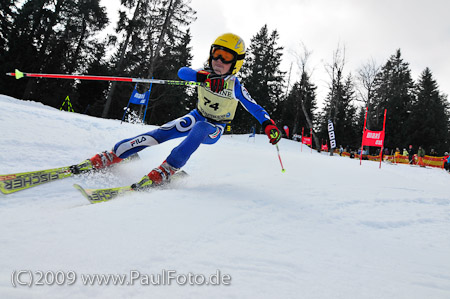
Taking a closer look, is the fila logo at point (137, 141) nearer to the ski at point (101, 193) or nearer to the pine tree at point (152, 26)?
the ski at point (101, 193)

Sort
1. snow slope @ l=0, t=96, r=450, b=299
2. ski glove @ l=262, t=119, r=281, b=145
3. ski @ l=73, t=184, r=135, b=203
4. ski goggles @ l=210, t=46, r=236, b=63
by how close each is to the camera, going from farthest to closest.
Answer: ski goggles @ l=210, t=46, r=236, b=63, ski glove @ l=262, t=119, r=281, b=145, ski @ l=73, t=184, r=135, b=203, snow slope @ l=0, t=96, r=450, b=299

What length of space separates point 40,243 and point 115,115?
27737 millimetres

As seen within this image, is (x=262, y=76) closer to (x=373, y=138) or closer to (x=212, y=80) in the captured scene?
(x=373, y=138)

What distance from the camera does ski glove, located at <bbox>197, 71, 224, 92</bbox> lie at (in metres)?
3.44

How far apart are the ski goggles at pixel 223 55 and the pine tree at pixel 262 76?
82.1 ft

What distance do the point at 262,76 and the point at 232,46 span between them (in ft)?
98.5

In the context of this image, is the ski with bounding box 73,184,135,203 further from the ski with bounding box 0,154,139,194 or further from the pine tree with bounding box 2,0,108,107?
the pine tree with bounding box 2,0,108,107

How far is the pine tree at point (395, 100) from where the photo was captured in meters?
31.1

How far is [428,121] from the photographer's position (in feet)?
99.1

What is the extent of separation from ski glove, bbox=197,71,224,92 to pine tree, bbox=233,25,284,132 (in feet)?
82.0

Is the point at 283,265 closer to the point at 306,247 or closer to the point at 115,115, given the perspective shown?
the point at 306,247

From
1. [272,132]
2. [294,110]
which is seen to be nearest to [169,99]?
[294,110]

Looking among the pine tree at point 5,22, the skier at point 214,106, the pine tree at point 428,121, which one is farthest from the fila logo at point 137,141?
the pine tree at point 428,121

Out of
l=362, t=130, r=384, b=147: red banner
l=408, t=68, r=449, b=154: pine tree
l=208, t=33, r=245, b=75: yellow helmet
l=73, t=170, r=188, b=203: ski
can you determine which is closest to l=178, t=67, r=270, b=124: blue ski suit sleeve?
l=208, t=33, r=245, b=75: yellow helmet
